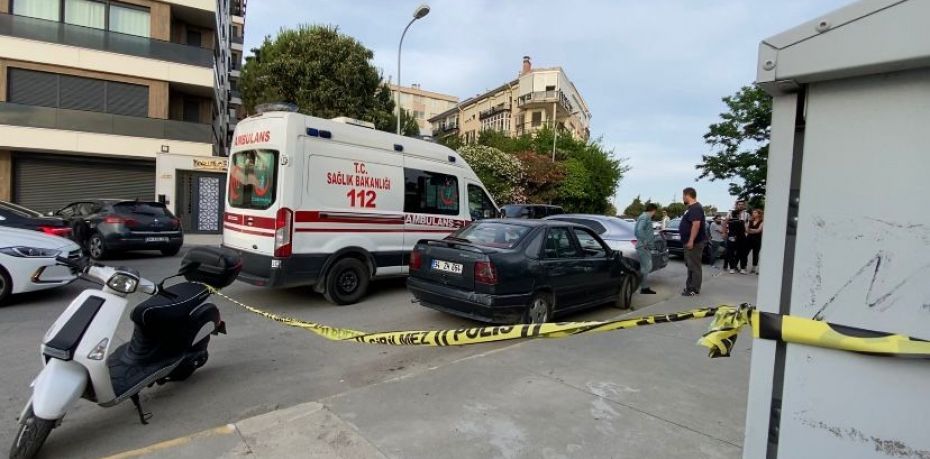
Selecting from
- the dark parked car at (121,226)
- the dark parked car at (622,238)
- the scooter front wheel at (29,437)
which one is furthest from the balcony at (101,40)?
the scooter front wheel at (29,437)

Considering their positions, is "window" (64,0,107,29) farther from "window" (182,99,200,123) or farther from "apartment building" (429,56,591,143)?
"apartment building" (429,56,591,143)

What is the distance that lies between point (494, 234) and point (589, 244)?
1.67 m

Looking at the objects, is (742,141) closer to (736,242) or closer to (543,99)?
(736,242)

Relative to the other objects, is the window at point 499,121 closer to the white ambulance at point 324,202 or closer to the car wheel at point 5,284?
the white ambulance at point 324,202

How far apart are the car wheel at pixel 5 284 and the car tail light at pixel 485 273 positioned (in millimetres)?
6099

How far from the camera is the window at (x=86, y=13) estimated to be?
20.8 meters

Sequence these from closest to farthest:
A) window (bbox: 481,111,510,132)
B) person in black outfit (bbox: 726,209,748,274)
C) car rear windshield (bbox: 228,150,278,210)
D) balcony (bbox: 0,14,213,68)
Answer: car rear windshield (bbox: 228,150,278,210) < person in black outfit (bbox: 726,209,748,274) < balcony (bbox: 0,14,213,68) < window (bbox: 481,111,510,132)

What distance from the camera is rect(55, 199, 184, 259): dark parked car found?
1170 cm

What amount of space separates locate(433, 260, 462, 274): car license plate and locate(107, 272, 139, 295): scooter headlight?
3348 millimetres

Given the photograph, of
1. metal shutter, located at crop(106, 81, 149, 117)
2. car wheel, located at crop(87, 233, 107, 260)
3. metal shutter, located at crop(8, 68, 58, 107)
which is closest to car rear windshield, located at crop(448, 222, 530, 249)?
car wheel, located at crop(87, 233, 107, 260)

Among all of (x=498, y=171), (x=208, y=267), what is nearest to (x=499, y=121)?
(x=498, y=171)

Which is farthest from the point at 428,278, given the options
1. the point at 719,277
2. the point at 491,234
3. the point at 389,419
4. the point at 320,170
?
the point at 719,277

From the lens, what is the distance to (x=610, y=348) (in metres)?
5.41

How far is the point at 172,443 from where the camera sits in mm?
3170
